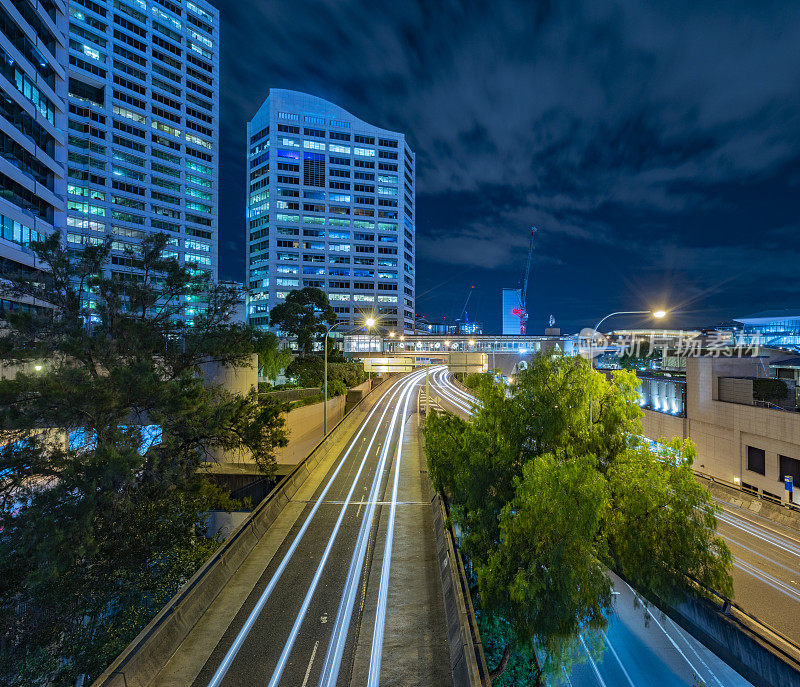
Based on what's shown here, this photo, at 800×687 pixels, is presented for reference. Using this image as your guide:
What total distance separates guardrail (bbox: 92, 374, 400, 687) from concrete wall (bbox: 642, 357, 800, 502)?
31.1 m

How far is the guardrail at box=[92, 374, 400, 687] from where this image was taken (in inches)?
350

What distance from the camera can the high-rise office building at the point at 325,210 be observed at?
102 meters

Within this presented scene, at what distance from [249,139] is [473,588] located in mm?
122595

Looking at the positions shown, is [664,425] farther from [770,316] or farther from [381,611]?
[770,316]

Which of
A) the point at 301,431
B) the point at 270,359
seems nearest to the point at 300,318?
the point at 270,359

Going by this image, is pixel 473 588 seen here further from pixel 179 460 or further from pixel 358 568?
pixel 179 460

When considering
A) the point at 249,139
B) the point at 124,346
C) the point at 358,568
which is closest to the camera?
the point at 358,568

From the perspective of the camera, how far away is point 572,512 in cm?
984

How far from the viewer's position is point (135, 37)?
258 ft

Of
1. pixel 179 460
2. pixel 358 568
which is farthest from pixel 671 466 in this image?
pixel 179 460

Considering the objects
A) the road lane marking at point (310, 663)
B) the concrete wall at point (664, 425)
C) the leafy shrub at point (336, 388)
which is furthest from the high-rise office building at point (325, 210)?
the road lane marking at point (310, 663)

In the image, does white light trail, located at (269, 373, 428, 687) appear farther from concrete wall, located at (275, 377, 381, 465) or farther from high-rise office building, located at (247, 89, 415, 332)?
high-rise office building, located at (247, 89, 415, 332)

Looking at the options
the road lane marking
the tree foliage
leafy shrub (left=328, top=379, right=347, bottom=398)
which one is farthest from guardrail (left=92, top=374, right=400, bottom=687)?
leafy shrub (left=328, top=379, right=347, bottom=398)

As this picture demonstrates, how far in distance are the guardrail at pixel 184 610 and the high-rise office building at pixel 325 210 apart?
289 ft
